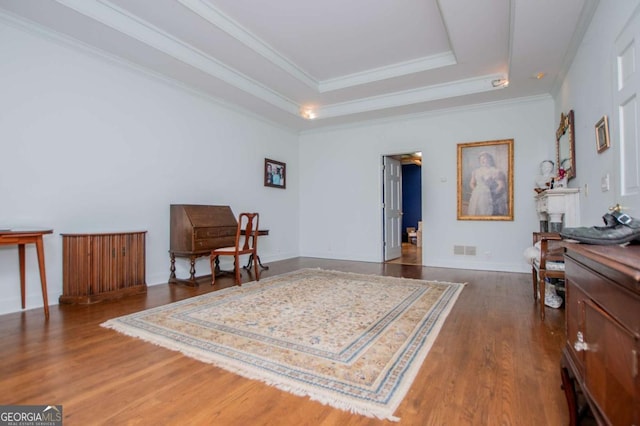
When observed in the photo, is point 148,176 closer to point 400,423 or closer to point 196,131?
point 196,131

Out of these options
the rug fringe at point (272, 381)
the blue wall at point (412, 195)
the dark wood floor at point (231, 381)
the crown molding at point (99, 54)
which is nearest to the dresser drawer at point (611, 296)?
the dark wood floor at point (231, 381)

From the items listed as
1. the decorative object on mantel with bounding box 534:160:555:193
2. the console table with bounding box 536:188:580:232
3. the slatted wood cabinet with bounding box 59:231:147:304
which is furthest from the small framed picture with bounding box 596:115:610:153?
the slatted wood cabinet with bounding box 59:231:147:304

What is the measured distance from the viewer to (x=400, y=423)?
1402 millimetres

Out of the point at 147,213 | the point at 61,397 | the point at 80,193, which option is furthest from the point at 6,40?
the point at 61,397

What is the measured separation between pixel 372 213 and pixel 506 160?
2.44m

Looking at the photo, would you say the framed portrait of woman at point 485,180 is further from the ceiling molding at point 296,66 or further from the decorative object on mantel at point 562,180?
the ceiling molding at point 296,66

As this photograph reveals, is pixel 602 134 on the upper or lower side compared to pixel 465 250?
upper

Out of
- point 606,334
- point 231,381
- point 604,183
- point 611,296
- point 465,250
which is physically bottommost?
point 231,381

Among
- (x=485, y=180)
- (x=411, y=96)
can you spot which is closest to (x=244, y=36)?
(x=411, y=96)

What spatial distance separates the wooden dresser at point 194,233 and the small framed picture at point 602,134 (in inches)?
166

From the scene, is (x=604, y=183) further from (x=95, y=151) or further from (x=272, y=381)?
(x=95, y=151)

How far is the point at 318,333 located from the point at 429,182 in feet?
13.8

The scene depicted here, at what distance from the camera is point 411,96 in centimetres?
532

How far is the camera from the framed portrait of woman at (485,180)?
524cm
